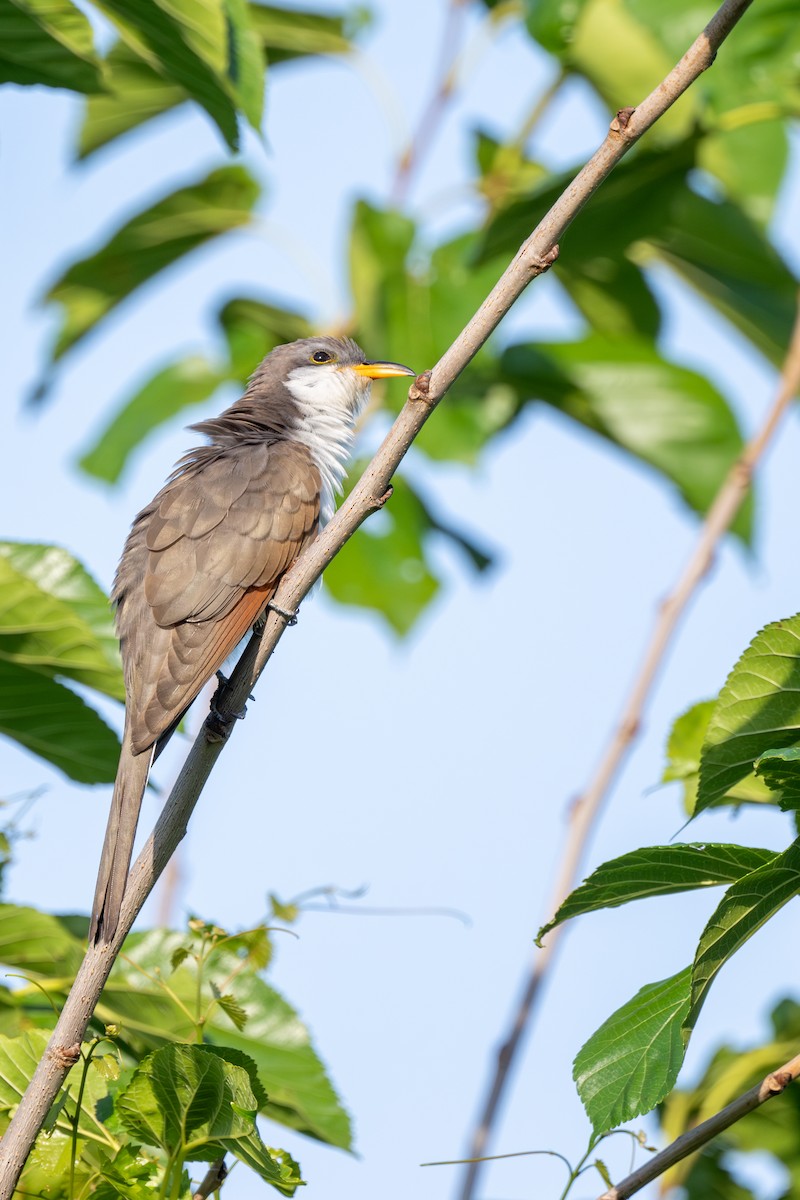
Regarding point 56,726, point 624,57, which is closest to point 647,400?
Result: point 624,57

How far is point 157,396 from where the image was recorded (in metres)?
6.44

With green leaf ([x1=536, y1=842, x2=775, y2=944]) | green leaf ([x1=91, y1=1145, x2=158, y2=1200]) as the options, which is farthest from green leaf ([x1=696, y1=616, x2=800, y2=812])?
green leaf ([x1=91, y1=1145, x2=158, y2=1200])

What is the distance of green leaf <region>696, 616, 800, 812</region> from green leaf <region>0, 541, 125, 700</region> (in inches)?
59.7

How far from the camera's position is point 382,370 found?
5285 mm

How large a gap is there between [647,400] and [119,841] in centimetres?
307

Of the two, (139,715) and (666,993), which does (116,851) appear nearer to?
(139,715)

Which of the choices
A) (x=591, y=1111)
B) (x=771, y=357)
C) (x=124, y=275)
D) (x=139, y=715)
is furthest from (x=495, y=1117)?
(x=124, y=275)

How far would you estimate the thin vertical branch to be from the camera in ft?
9.71

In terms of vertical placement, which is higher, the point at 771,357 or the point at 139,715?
the point at 771,357

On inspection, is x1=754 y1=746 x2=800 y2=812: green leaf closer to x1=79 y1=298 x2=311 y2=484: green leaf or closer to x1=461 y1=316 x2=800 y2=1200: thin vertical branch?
x1=461 y1=316 x2=800 y2=1200: thin vertical branch

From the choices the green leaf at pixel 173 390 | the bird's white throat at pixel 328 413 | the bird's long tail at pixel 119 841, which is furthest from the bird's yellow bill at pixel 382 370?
the bird's long tail at pixel 119 841

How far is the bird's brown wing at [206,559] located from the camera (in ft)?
13.2

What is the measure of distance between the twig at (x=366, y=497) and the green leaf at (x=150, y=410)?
371 centimetres

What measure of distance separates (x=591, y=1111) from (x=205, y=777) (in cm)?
99
